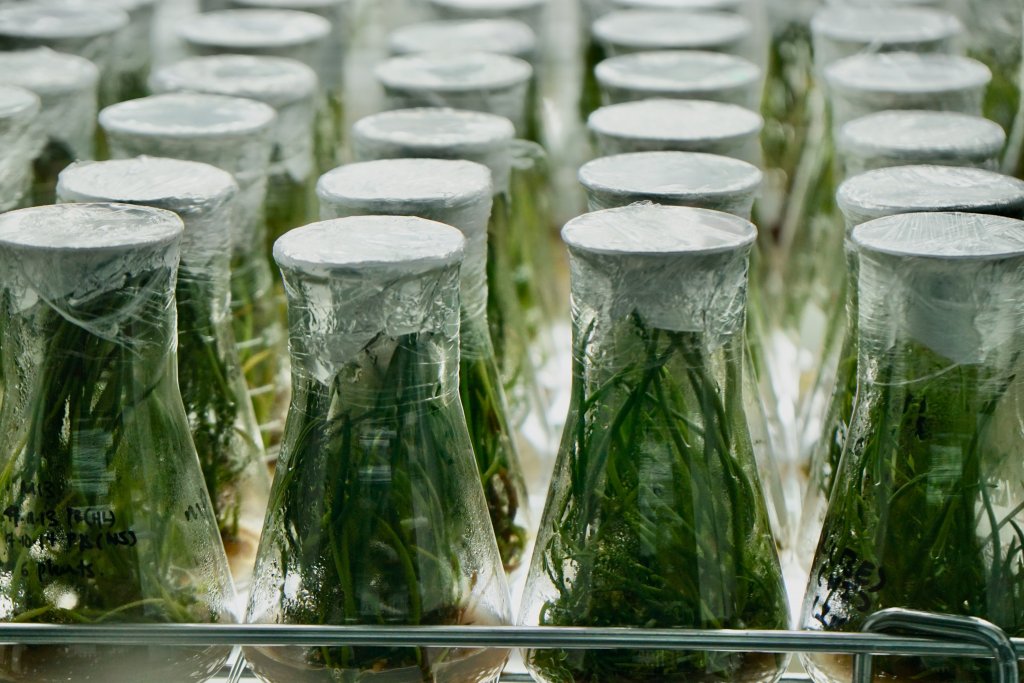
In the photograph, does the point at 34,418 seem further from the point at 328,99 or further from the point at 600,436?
the point at 328,99

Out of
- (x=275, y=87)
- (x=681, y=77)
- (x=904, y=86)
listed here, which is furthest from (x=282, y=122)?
(x=904, y=86)

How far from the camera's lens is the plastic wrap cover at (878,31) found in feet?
2.90

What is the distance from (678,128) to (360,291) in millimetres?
268

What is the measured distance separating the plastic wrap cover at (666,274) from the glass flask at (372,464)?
0.15 ft

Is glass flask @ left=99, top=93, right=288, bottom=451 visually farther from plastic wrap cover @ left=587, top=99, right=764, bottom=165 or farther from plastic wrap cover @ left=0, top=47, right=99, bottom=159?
plastic wrap cover @ left=587, top=99, right=764, bottom=165

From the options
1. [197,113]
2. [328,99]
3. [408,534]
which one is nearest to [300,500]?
[408,534]

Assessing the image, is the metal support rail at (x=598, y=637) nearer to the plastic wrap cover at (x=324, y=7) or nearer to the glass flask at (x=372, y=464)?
the glass flask at (x=372, y=464)

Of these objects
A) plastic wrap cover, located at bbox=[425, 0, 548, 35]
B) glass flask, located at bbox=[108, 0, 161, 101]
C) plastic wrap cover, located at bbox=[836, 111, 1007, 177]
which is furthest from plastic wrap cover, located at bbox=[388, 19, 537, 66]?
plastic wrap cover, located at bbox=[836, 111, 1007, 177]

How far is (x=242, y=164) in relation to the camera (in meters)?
0.67

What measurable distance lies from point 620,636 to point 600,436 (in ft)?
0.24

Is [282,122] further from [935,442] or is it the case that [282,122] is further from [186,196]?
[935,442]

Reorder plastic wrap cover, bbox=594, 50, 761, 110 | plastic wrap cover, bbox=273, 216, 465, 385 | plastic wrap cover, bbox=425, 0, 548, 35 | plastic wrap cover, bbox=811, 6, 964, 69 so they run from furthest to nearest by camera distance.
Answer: plastic wrap cover, bbox=425, 0, 548, 35
plastic wrap cover, bbox=811, 6, 964, 69
plastic wrap cover, bbox=594, 50, 761, 110
plastic wrap cover, bbox=273, 216, 465, 385

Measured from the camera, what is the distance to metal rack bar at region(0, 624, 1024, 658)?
48cm

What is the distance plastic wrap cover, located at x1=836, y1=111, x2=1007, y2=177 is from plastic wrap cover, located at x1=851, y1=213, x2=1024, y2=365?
6.0 inches
